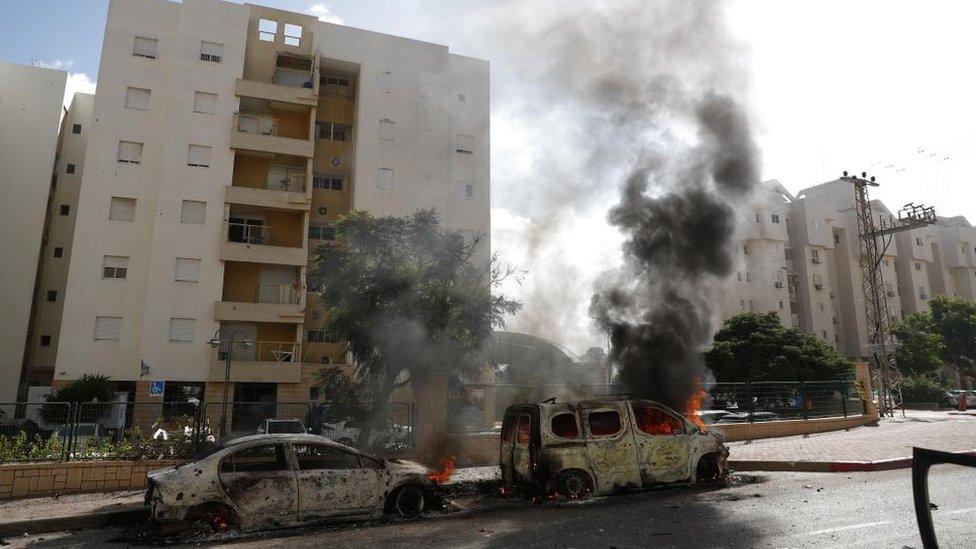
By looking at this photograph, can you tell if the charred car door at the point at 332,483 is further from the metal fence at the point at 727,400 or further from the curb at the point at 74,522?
the metal fence at the point at 727,400

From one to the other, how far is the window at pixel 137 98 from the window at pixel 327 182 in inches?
316

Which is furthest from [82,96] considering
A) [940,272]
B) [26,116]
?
[940,272]

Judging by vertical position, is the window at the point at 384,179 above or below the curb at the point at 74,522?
above

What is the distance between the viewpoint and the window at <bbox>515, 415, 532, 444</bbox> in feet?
27.8

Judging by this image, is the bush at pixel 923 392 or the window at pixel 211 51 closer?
the window at pixel 211 51

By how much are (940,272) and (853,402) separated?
53946 mm

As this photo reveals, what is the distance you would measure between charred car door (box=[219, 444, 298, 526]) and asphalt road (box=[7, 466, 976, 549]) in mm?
236

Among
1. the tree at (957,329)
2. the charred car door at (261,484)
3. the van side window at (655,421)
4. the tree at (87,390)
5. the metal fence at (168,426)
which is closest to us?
the charred car door at (261,484)

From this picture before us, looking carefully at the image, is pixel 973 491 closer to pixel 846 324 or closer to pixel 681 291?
pixel 681 291

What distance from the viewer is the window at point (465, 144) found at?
30.3 m

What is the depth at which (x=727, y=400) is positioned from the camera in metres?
15.7

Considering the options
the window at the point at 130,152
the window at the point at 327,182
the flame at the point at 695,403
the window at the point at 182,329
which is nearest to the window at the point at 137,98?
the window at the point at 130,152

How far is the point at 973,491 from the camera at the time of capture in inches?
285

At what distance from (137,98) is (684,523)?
96.2 ft
